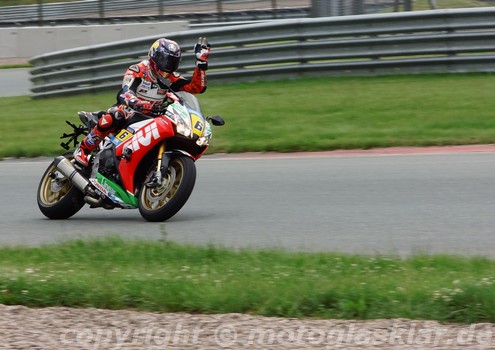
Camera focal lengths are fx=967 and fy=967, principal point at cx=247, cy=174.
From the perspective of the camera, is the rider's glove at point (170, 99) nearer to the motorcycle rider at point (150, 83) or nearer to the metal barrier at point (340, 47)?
the motorcycle rider at point (150, 83)

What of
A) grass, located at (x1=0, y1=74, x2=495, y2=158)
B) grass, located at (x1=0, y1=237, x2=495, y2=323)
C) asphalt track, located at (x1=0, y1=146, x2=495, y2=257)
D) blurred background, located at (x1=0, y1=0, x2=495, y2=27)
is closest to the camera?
grass, located at (x1=0, y1=237, x2=495, y2=323)

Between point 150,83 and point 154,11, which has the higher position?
point 150,83

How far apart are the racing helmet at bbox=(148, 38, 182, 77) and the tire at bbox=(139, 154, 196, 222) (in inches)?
34.1

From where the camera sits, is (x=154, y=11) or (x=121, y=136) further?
(x=154, y=11)

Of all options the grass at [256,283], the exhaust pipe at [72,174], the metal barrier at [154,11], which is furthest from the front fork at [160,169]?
the metal barrier at [154,11]

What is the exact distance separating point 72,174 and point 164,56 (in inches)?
55.8

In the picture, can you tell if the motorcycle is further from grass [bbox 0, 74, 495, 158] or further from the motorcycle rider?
grass [bbox 0, 74, 495, 158]

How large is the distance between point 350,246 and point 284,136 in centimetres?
575

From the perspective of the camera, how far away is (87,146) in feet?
30.3

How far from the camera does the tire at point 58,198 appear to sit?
365 inches

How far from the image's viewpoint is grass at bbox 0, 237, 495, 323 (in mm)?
5336

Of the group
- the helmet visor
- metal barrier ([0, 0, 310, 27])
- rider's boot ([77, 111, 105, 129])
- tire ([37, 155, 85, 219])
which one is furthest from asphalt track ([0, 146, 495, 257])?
metal barrier ([0, 0, 310, 27])

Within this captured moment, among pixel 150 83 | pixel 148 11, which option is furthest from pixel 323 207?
pixel 148 11

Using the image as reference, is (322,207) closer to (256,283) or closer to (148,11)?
(256,283)
